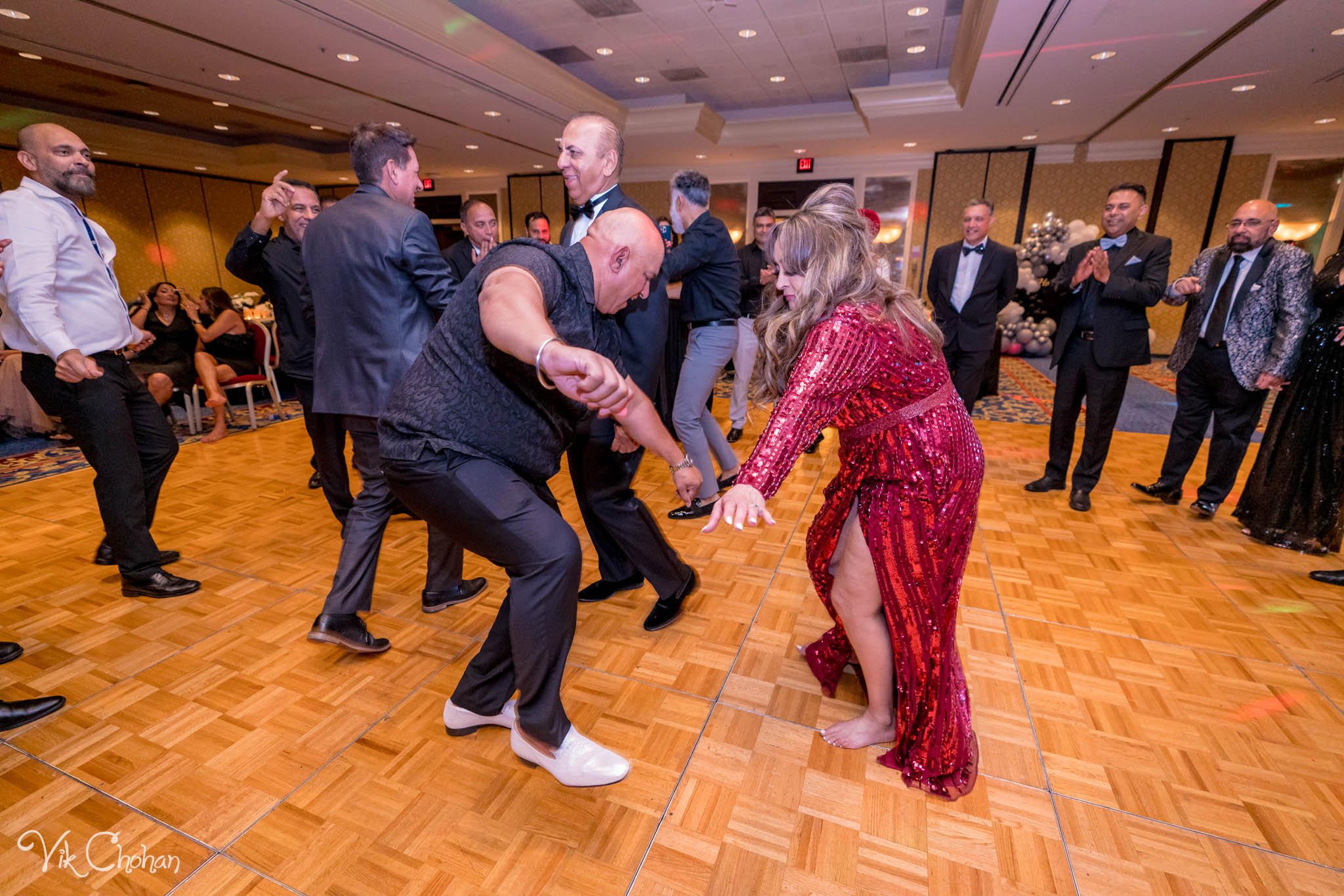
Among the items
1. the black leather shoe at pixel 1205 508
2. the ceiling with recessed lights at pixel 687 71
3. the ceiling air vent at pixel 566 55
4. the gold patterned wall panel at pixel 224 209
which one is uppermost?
the ceiling air vent at pixel 566 55

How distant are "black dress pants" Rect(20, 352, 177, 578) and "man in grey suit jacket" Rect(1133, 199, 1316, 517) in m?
4.71

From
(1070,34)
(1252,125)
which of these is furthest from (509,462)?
(1252,125)

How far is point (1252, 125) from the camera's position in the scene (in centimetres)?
800

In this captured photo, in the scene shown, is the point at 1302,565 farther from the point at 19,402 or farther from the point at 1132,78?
the point at 19,402

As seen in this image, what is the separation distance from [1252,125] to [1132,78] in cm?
374

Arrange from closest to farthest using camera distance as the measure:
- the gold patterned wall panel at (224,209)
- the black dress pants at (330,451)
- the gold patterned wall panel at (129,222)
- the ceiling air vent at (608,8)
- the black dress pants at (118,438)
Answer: the black dress pants at (118,438)
the black dress pants at (330,451)
the ceiling air vent at (608,8)
the gold patterned wall panel at (129,222)
the gold patterned wall panel at (224,209)

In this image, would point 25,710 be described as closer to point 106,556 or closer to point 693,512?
point 106,556

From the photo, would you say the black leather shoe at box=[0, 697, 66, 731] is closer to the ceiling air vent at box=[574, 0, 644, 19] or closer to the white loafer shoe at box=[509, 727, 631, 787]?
the white loafer shoe at box=[509, 727, 631, 787]

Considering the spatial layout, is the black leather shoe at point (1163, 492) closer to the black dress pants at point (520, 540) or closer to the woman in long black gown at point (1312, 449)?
the woman in long black gown at point (1312, 449)

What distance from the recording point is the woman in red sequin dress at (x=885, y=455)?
1.27 meters

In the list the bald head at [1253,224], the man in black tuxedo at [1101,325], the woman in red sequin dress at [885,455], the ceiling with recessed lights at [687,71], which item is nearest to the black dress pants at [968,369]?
the man in black tuxedo at [1101,325]

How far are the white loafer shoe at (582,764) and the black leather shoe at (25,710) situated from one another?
1.40 meters

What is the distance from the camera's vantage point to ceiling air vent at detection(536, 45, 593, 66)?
258 inches

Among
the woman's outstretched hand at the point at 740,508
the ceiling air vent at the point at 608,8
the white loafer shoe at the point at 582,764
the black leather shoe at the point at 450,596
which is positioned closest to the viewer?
the woman's outstretched hand at the point at 740,508
